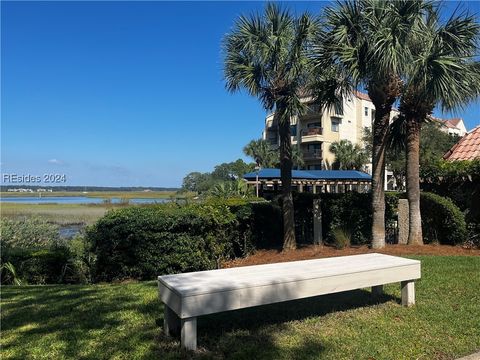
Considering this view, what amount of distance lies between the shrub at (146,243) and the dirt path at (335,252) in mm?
1532

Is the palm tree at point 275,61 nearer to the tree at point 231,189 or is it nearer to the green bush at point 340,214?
the green bush at point 340,214

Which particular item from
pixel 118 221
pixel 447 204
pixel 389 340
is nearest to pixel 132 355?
pixel 389 340

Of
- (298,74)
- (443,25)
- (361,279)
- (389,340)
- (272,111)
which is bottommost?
(389,340)

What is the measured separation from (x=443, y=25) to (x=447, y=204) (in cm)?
455

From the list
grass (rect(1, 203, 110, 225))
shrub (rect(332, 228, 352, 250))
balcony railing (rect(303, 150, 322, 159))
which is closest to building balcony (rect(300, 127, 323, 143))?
balcony railing (rect(303, 150, 322, 159))

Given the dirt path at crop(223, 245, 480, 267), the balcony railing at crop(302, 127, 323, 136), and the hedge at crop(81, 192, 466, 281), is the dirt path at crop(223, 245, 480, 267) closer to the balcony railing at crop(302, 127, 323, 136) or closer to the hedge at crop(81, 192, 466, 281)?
the hedge at crop(81, 192, 466, 281)

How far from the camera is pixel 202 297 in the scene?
11.8 feet

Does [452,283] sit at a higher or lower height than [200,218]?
lower

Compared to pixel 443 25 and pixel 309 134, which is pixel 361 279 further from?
pixel 309 134

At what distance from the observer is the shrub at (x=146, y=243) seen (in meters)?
8.29

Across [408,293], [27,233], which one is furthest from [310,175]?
[408,293]

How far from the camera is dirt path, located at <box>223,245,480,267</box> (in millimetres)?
9805

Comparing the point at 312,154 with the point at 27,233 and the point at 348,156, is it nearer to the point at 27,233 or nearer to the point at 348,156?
the point at 348,156

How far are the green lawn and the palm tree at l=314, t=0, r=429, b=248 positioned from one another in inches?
195
